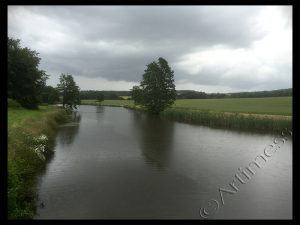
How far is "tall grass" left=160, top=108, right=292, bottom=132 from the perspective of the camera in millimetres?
30562

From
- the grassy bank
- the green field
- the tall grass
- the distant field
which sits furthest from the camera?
the distant field

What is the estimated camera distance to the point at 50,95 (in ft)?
186

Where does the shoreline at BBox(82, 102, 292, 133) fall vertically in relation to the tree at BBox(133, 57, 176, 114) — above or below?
below

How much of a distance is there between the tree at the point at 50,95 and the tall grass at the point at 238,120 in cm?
2551

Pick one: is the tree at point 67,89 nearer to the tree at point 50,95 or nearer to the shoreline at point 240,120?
the tree at point 50,95

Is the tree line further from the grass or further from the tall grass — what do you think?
the grass

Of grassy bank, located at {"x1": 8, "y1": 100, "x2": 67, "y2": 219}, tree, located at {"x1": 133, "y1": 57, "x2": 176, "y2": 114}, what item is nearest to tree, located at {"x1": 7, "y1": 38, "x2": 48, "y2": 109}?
grassy bank, located at {"x1": 8, "y1": 100, "x2": 67, "y2": 219}

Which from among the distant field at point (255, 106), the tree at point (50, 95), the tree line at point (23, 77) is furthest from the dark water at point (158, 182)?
the tree at point (50, 95)

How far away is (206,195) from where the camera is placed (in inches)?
460

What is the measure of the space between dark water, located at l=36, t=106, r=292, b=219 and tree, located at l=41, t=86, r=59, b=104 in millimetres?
35931

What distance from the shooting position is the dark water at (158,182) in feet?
32.8

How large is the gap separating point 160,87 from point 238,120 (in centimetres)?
2404

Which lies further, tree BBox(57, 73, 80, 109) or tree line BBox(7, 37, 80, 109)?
tree BBox(57, 73, 80, 109)
